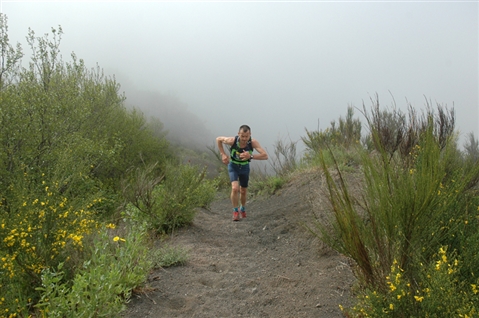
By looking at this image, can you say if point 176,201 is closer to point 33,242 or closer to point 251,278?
point 251,278

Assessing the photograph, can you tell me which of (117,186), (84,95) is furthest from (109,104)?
(117,186)

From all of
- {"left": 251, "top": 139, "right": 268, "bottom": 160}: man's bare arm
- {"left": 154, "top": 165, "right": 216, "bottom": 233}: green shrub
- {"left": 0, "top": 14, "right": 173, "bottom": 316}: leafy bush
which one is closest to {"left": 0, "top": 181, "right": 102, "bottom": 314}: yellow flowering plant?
{"left": 0, "top": 14, "right": 173, "bottom": 316}: leafy bush

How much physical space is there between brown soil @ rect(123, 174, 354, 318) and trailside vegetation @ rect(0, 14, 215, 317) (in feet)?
0.92

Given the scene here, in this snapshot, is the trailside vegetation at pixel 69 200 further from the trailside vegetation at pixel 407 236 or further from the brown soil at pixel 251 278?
the trailside vegetation at pixel 407 236

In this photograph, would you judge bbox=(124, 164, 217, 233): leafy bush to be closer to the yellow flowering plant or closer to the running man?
the running man

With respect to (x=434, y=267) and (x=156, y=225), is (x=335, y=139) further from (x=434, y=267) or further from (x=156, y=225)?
(x=434, y=267)

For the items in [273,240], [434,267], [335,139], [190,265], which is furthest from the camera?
[335,139]

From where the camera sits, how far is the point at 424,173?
8.98 ft

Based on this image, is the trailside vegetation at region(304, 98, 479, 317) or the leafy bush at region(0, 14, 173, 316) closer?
the trailside vegetation at region(304, 98, 479, 317)

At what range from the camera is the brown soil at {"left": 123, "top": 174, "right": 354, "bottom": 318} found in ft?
11.9

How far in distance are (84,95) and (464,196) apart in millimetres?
9476

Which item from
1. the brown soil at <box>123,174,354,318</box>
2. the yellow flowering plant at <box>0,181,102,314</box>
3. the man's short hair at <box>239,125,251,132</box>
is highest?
the man's short hair at <box>239,125,251,132</box>

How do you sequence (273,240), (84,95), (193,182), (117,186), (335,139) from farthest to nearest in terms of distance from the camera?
(335,139)
(117,186)
(84,95)
(193,182)
(273,240)

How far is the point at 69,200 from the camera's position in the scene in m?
4.73
